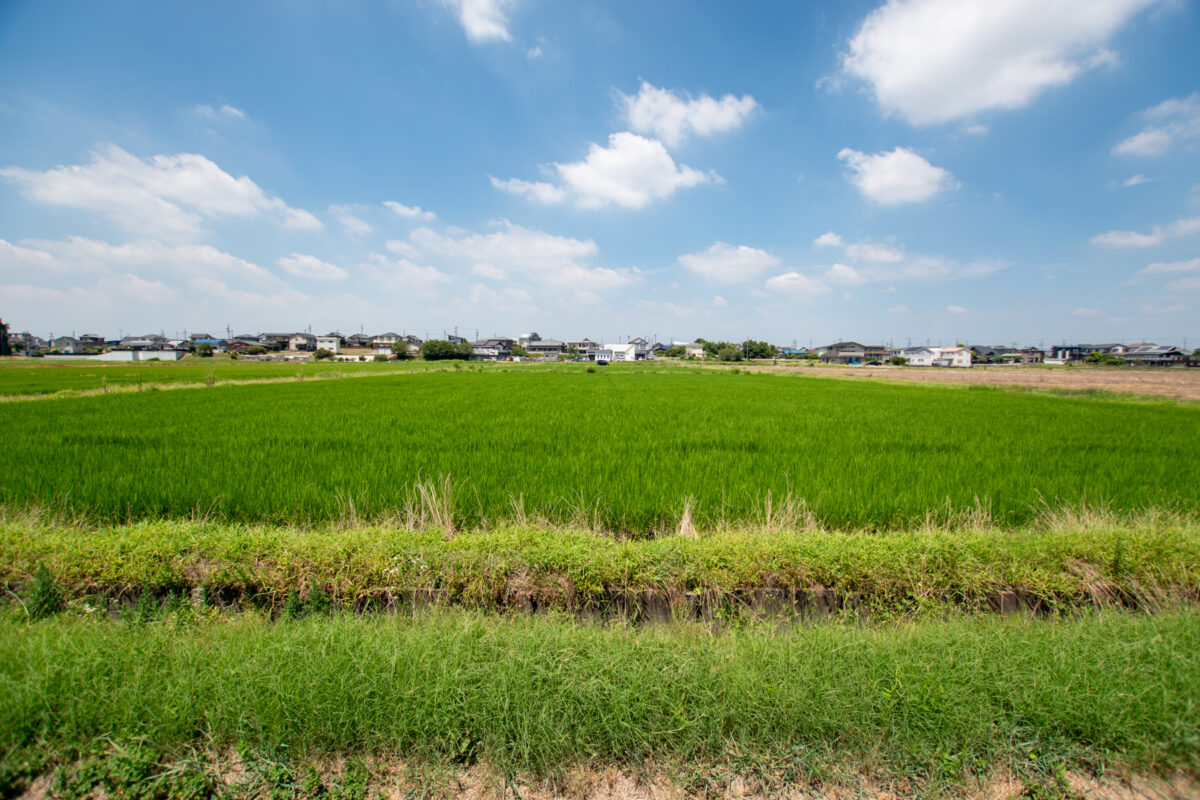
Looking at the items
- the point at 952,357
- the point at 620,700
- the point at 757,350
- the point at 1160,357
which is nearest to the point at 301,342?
the point at 757,350

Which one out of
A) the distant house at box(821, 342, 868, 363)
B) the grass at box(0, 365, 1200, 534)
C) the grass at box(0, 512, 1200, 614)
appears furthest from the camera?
the distant house at box(821, 342, 868, 363)

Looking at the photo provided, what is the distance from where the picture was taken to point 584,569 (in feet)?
11.0

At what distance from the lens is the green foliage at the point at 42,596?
9.91 ft

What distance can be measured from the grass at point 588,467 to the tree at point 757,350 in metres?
100

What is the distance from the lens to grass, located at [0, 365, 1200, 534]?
4.70 m

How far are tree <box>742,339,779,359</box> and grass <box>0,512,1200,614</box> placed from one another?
10976cm

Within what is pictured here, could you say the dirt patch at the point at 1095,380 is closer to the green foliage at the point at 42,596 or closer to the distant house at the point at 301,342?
the green foliage at the point at 42,596

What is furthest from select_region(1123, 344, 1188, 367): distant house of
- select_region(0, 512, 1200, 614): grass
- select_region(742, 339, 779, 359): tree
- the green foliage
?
the green foliage

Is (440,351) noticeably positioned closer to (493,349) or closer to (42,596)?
(493,349)

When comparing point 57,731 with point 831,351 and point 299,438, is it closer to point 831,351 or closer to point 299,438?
point 299,438

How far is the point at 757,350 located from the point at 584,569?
114 meters

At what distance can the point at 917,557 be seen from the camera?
3.50 metres

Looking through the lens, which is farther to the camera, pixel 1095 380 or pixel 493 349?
pixel 493 349

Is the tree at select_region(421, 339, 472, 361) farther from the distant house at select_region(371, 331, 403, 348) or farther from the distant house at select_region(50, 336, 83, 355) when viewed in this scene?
the distant house at select_region(50, 336, 83, 355)
